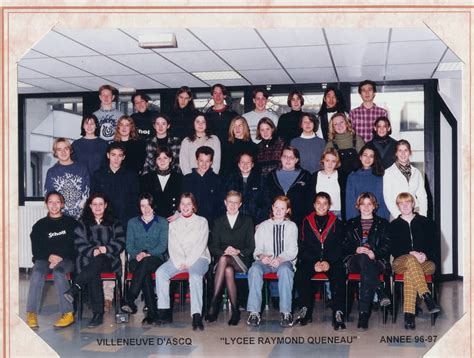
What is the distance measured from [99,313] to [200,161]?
1.47 metres

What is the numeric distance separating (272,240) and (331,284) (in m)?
0.59

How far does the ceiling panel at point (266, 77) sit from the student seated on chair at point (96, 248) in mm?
2760

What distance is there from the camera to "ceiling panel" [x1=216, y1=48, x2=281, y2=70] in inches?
235

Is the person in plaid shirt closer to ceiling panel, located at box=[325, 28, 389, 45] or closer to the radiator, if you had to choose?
ceiling panel, located at box=[325, 28, 389, 45]

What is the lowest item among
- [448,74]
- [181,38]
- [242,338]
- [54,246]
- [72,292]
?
[242,338]

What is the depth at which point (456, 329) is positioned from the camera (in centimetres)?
353

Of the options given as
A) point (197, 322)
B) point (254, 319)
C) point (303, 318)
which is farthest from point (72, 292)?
point (303, 318)

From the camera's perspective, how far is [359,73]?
Answer: 22.9 feet

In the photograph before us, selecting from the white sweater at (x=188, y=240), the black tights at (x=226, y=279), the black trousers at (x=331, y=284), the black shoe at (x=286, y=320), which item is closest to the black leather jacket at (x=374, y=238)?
the black trousers at (x=331, y=284)

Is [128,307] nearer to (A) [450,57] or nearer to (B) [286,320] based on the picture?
(B) [286,320]

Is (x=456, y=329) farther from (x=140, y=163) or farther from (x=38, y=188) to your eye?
(x=38, y=188)

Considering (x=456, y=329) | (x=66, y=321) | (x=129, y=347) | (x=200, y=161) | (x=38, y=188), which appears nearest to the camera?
(x=456, y=329)

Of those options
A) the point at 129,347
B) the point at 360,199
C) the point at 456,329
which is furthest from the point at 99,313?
the point at 456,329

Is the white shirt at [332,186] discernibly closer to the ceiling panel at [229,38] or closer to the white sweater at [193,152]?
the white sweater at [193,152]
